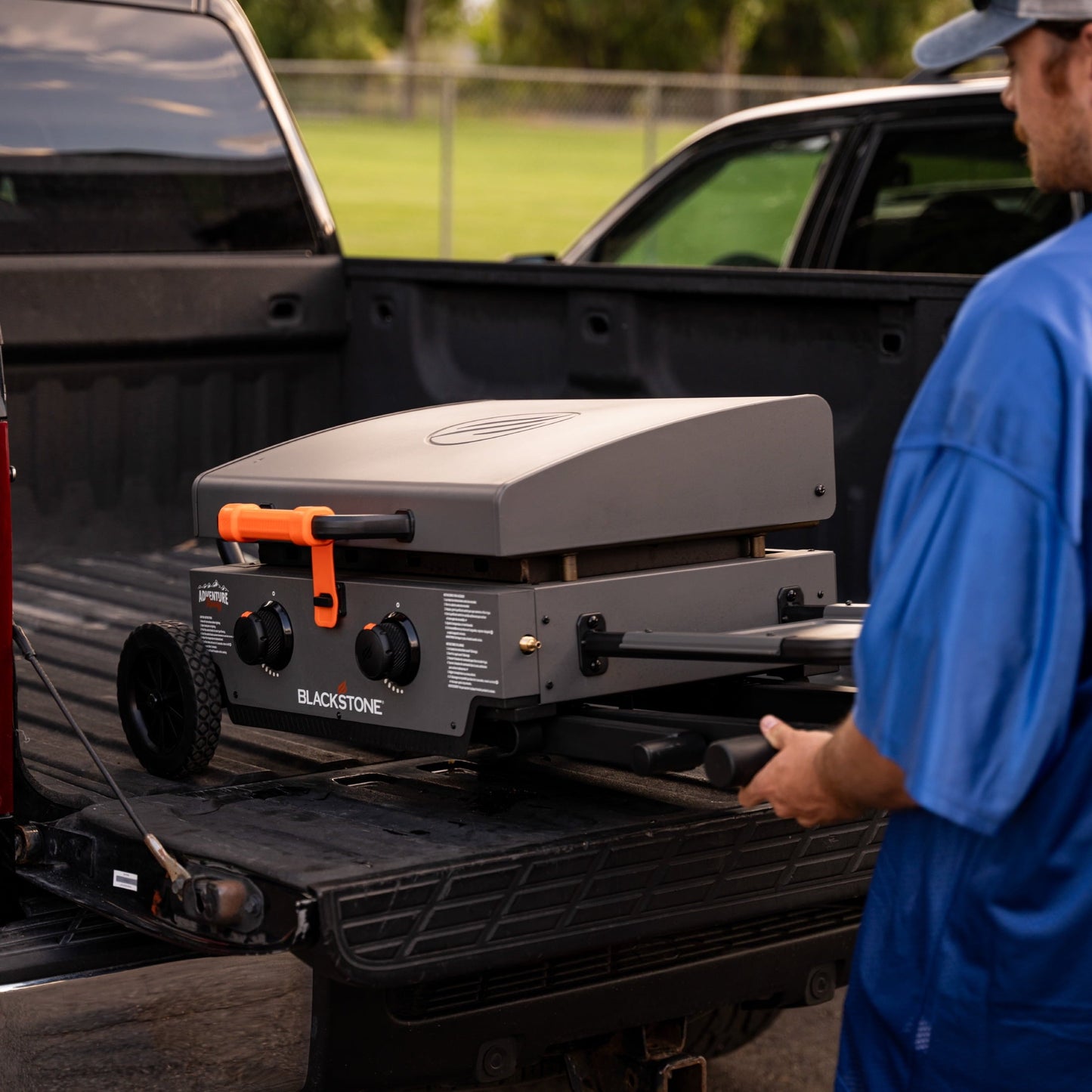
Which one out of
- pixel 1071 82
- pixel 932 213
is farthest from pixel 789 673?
pixel 932 213

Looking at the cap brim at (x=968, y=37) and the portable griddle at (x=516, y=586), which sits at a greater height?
the cap brim at (x=968, y=37)

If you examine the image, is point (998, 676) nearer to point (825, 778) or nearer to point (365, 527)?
point (825, 778)

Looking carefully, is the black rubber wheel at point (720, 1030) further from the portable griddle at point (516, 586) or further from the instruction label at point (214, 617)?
the instruction label at point (214, 617)

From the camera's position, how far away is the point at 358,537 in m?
2.26

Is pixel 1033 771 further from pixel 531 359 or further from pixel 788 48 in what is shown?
pixel 788 48

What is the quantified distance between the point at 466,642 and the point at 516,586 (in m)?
0.09

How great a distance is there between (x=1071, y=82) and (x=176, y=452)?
2.80 metres

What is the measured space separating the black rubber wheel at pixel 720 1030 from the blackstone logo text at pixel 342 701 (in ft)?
2.69

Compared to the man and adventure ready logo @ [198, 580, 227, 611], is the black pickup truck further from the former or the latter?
the man

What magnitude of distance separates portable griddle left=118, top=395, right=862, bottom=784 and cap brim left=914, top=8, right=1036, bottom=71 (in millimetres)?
518

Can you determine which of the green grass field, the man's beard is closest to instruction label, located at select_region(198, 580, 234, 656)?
→ the man's beard

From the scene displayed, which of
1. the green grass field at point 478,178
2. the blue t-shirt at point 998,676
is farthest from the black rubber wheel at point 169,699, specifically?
the green grass field at point 478,178

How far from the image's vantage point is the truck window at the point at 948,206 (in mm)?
4777

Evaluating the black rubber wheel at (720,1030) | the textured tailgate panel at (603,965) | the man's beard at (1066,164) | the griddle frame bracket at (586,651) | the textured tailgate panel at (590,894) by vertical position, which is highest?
the man's beard at (1066,164)
